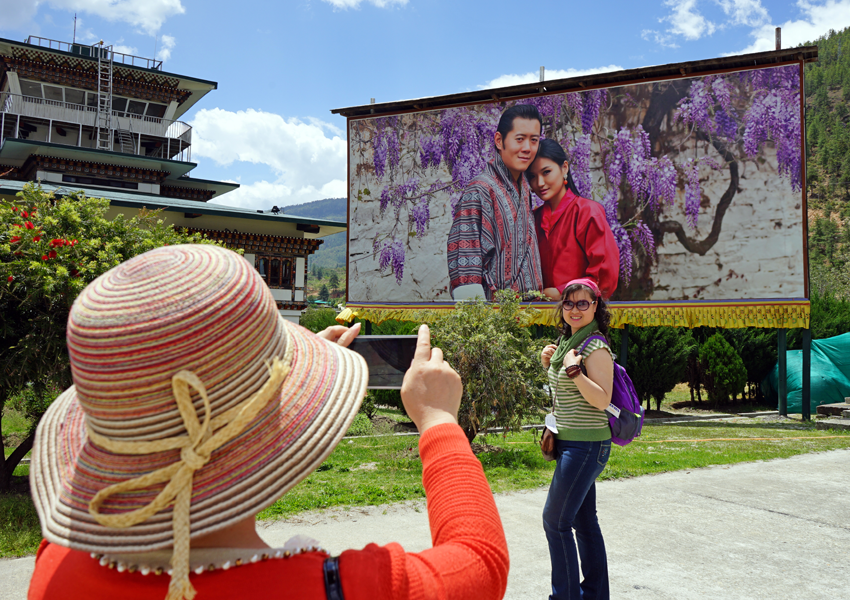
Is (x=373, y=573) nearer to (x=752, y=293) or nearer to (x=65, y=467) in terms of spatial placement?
(x=65, y=467)

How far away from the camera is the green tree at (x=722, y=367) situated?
19.8m

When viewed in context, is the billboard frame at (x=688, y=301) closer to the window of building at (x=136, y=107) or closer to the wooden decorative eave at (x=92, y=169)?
the wooden decorative eave at (x=92, y=169)

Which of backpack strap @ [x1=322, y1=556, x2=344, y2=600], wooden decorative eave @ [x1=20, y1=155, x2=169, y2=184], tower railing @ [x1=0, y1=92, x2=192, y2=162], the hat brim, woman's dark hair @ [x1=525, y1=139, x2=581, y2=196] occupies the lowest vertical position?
backpack strap @ [x1=322, y1=556, x2=344, y2=600]

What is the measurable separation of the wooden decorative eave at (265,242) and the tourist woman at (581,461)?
19.0 m

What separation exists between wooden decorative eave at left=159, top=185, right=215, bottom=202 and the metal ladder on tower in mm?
3985

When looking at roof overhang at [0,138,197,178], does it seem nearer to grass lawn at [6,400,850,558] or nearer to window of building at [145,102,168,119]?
window of building at [145,102,168,119]

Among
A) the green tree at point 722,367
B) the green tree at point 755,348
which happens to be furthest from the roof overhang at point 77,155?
the green tree at point 755,348

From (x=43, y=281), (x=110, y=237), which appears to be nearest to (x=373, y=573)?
(x=43, y=281)

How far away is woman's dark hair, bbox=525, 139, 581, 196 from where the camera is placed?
707 inches

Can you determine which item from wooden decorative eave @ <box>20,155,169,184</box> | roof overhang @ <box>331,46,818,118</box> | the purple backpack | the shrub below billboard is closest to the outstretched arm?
the purple backpack

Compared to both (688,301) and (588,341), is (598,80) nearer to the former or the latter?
(688,301)

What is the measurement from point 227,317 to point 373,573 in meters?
0.50

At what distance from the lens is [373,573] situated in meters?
1.03

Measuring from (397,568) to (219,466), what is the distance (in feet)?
1.18
